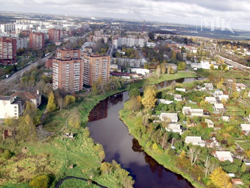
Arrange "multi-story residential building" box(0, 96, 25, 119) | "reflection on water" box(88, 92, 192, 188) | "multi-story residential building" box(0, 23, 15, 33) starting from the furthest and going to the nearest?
"multi-story residential building" box(0, 23, 15, 33) < "multi-story residential building" box(0, 96, 25, 119) < "reflection on water" box(88, 92, 192, 188)

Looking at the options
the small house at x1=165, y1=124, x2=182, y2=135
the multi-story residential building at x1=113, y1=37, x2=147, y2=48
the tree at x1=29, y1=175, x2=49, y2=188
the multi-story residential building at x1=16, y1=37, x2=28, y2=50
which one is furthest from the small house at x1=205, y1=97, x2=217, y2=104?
the multi-story residential building at x1=113, y1=37, x2=147, y2=48

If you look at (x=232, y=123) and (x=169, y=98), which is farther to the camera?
(x=169, y=98)

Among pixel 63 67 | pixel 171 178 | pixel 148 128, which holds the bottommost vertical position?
pixel 171 178

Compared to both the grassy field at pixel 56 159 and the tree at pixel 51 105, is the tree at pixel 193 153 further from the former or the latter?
the tree at pixel 51 105

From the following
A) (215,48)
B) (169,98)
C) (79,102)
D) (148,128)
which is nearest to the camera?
(148,128)

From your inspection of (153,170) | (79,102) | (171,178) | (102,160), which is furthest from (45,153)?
(79,102)

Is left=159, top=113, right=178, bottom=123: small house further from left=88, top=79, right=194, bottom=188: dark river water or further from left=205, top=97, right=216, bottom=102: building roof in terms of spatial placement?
left=205, top=97, right=216, bottom=102: building roof

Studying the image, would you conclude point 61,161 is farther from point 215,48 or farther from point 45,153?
point 215,48
